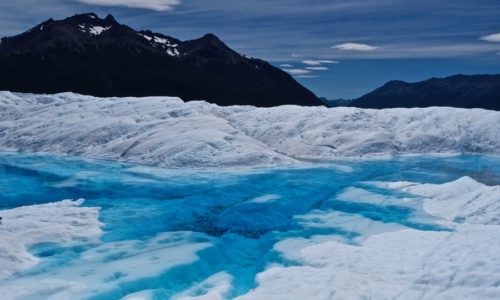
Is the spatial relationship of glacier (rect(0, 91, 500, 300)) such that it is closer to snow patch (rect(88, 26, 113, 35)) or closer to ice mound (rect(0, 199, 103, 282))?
ice mound (rect(0, 199, 103, 282))

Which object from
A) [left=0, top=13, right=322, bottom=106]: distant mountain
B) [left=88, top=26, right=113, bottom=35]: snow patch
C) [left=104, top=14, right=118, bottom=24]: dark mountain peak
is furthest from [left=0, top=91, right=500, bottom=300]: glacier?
[left=104, top=14, right=118, bottom=24]: dark mountain peak

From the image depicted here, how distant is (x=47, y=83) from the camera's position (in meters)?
97.2

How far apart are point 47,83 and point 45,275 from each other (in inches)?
3722

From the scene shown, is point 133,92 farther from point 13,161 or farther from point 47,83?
point 13,161

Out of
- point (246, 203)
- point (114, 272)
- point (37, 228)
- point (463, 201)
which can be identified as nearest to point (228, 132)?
point (246, 203)

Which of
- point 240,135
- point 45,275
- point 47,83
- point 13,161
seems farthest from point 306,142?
point 47,83

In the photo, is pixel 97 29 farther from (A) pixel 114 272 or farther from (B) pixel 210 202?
(A) pixel 114 272

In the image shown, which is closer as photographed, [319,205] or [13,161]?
[319,205]

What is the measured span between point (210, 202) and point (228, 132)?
12129mm

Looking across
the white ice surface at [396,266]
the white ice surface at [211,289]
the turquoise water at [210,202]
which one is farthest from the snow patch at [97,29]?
the white ice surface at [211,289]

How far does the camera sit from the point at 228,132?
3153 centimetres

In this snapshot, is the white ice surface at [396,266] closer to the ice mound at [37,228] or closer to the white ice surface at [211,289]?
the white ice surface at [211,289]

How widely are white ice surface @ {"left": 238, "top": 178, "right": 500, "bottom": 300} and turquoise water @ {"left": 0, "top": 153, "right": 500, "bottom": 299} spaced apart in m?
0.83

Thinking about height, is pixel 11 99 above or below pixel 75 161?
above
